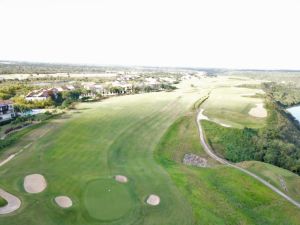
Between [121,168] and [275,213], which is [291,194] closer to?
[275,213]

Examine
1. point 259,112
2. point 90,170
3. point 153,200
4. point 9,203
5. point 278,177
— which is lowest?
point 278,177

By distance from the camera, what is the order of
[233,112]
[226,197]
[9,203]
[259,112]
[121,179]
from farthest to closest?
[233,112] < [259,112] < [121,179] < [226,197] < [9,203]

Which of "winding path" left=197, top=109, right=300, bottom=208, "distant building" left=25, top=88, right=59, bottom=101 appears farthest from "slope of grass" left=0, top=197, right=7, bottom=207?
"distant building" left=25, top=88, right=59, bottom=101

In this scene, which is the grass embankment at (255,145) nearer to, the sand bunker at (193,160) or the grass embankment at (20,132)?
the sand bunker at (193,160)

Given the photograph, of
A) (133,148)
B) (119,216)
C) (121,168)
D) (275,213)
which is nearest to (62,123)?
(133,148)

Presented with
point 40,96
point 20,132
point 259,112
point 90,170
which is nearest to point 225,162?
point 90,170

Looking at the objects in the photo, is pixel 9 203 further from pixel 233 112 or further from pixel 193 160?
pixel 233 112

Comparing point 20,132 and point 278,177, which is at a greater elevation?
point 20,132
